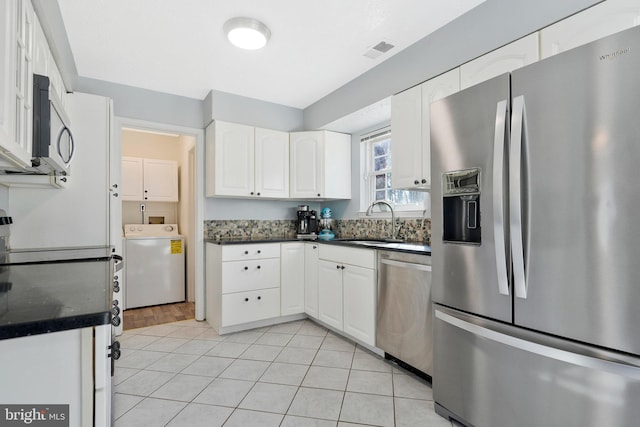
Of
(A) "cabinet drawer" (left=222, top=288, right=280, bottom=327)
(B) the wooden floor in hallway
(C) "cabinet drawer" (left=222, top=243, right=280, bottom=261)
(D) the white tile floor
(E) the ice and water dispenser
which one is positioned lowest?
(B) the wooden floor in hallway

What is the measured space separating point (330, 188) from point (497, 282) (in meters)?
2.39

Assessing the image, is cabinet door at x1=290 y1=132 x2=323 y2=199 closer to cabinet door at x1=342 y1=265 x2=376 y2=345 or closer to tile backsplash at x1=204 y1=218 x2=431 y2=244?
tile backsplash at x1=204 y1=218 x2=431 y2=244

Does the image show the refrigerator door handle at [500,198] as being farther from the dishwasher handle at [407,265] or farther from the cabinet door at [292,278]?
A: the cabinet door at [292,278]

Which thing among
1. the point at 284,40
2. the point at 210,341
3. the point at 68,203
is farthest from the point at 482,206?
the point at 68,203

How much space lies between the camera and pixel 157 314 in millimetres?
3807

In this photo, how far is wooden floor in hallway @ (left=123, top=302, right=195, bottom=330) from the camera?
346cm

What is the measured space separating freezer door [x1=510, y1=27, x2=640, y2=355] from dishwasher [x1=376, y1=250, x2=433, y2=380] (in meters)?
0.75

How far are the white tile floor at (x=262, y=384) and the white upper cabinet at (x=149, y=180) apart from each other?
2161mm

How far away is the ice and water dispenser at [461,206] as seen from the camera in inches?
62.4

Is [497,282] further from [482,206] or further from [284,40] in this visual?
[284,40]

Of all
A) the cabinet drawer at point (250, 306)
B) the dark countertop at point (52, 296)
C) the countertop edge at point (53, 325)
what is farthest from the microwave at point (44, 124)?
the cabinet drawer at point (250, 306)

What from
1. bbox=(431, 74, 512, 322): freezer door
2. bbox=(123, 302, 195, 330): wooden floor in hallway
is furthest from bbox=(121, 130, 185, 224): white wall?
bbox=(431, 74, 512, 322): freezer door

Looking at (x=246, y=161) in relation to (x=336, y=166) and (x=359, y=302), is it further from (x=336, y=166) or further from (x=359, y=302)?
(x=359, y=302)

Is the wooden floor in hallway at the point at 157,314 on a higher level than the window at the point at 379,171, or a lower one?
lower
